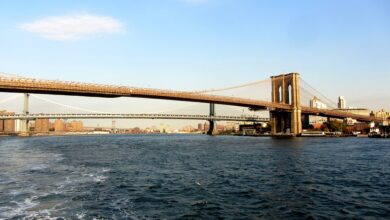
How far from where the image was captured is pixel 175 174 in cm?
2048

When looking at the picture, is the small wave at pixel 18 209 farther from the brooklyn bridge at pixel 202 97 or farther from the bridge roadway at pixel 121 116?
the bridge roadway at pixel 121 116

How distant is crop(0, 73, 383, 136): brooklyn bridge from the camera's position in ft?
150

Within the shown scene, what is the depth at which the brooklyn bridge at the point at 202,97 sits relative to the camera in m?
45.7

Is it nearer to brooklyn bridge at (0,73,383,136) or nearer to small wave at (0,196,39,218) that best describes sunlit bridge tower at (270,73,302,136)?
brooklyn bridge at (0,73,383,136)

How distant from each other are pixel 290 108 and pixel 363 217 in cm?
7769

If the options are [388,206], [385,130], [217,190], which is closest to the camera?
[388,206]

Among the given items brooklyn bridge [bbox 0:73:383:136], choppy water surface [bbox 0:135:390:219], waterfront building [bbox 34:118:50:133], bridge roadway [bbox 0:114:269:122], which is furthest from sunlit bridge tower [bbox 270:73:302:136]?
waterfront building [bbox 34:118:50:133]

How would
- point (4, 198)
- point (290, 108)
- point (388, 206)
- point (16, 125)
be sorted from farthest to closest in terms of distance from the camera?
point (16, 125) < point (290, 108) < point (4, 198) < point (388, 206)

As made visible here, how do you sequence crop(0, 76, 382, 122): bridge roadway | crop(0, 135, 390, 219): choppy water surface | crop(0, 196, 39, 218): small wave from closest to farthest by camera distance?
crop(0, 196, 39, 218): small wave, crop(0, 135, 390, 219): choppy water surface, crop(0, 76, 382, 122): bridge roadway

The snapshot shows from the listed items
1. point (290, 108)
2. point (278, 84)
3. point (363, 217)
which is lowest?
point (363, 217)

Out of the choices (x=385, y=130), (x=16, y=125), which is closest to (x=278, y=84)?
(x=385, y=130)

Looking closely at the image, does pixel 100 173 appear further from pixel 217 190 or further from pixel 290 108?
pixel 290 108

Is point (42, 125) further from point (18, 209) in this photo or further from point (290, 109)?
point (18, 209)

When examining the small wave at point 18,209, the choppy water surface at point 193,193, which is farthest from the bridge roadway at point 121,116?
the small wave at point 18,209
